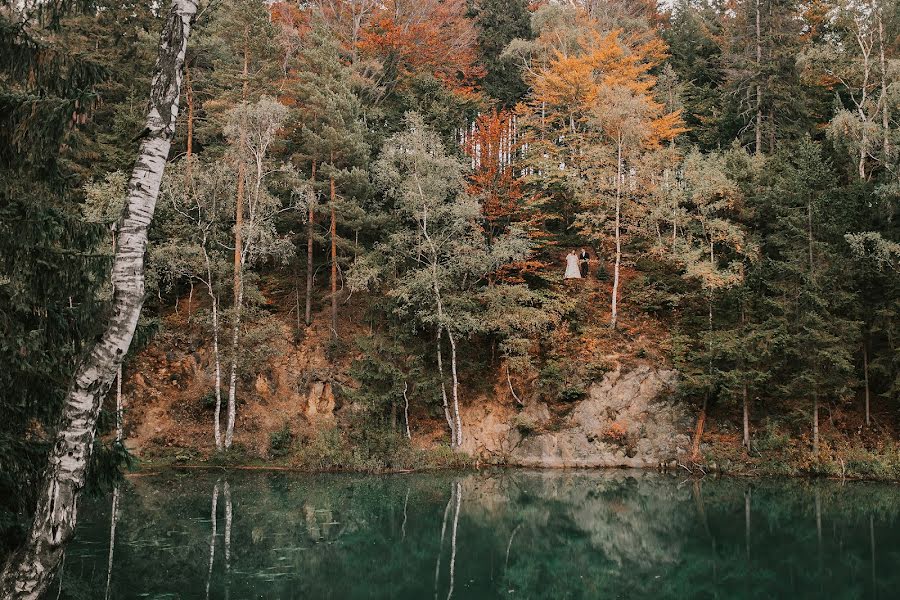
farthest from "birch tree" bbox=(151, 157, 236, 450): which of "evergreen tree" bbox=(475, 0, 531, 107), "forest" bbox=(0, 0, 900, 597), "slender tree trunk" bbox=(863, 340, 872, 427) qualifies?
"slender tree trunk" bbox=(863, 340, 872, 427)

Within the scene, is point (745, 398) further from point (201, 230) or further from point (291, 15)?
point (291, 15)

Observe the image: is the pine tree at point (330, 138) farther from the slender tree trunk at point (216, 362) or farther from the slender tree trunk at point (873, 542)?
the slender tree trunk at point (873, 542)

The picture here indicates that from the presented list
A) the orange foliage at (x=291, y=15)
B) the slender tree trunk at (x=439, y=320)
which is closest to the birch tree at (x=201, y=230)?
the slender tree trunk at (x=439, y=320)

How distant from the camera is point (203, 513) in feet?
54.1

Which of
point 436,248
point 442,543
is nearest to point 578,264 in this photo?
point 436,248

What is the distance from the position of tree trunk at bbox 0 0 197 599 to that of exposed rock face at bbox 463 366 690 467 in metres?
18.7

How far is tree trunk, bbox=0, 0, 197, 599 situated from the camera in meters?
6.59

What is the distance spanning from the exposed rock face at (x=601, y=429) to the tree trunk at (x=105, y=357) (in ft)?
61.5

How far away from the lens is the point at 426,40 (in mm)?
37281

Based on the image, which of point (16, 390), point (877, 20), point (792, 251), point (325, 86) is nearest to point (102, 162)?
point (325, 86)

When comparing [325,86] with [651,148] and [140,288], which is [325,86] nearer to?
[651,148]

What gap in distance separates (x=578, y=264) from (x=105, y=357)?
25.5 meters

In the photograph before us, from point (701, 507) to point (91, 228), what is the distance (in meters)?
16.3

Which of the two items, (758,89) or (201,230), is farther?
(758,89)
